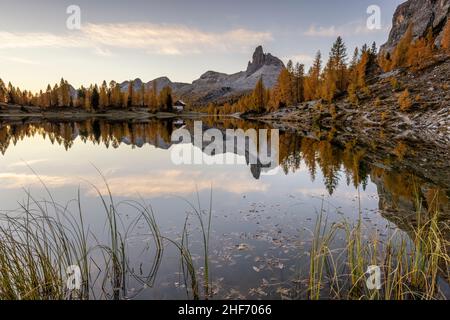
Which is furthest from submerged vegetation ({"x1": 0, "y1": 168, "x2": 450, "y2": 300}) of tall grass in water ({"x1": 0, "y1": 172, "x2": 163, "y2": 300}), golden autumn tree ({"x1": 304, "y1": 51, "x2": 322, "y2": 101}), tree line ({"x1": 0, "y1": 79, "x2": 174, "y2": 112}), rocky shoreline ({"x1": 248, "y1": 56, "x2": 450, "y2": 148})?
tree line ({"x1": 0, "y1": 79, "x2": 174, "y2": 112})

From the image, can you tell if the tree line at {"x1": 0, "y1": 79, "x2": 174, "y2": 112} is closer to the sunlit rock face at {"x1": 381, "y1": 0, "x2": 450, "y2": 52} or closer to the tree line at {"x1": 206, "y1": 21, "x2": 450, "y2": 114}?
the tree line at {"x1": 206, "y1": 21, "x2": 450, "y2": 114}

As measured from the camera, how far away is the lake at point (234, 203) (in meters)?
8.15

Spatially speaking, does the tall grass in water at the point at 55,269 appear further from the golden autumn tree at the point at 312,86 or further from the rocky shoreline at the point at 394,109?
the golden autumn tree at the point at 312,86

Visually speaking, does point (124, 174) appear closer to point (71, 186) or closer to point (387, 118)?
point (71, 186)

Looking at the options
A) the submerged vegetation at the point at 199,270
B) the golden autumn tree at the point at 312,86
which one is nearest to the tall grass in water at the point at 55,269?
the submerged vegetation at the point at 199,270

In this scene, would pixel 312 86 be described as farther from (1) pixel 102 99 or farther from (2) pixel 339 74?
(1) pixel 102 99

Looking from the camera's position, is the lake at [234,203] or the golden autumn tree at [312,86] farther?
the golden autumn tree at [312,86]

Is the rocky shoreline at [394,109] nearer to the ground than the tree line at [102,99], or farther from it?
nearer to the ground

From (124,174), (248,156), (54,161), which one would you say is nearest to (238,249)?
(124,174)

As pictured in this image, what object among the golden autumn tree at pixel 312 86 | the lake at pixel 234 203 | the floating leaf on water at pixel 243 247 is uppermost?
the golden autumn tree at pixel 312 86

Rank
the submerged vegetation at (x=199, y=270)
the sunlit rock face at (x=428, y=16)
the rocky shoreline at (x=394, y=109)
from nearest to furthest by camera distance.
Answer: the submerged vegetation at (x=199, y=270), the rocky shoreline at (x=394, y=109), the sunlit rock face at (x=428, y=16)

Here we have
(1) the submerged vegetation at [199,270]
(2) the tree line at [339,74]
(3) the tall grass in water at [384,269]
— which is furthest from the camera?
(2) the tree line at [339,74]

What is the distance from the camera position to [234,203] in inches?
611

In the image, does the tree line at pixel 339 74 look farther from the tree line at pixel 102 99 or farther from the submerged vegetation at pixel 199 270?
the submerged vegetation at pixel 199 270
